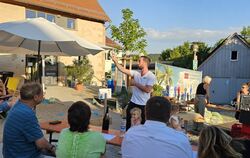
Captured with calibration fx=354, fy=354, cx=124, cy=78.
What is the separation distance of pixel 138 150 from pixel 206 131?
23.1 inches

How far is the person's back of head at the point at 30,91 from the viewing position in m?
3.64

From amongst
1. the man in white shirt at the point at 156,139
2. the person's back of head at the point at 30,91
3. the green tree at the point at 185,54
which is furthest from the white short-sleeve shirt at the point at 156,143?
the green tree at the point at 185,54

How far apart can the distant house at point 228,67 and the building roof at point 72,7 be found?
14.9 meters

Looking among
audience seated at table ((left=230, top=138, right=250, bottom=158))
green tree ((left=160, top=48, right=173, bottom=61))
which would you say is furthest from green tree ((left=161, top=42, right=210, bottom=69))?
audience seated at table ((left=230, top=138, right=250, bottom=158))

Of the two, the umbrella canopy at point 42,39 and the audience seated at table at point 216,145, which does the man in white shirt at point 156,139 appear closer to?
the audience seated at table at point 216,145

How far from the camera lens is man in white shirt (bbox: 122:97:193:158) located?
276 cm

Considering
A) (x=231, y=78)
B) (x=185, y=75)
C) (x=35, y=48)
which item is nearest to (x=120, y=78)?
(x=185, y=75)

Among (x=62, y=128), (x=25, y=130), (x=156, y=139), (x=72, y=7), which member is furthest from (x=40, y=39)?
(x=72, y=7)

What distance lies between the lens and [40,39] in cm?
616

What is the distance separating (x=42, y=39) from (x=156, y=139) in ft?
12.9

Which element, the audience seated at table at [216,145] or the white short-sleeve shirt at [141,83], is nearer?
the audience seated at table at [216,145]

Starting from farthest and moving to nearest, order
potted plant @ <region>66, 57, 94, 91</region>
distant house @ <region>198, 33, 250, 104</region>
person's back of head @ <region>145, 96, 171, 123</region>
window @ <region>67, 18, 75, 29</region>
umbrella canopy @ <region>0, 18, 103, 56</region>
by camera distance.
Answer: distant house @ <region>198, 33, 250, 104</region> < window @ <region>67, 18, 75, 29</region> < potted plant @ <region>66, 57, 94, 91</region> < umbrella canopy @ <region>0, 18, 103, 56</region> < person's back of head @ <region>145, 96, 171, 123</region>

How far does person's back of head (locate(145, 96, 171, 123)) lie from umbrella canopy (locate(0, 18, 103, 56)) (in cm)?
368

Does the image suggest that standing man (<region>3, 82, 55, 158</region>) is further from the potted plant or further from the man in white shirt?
the potted plant
